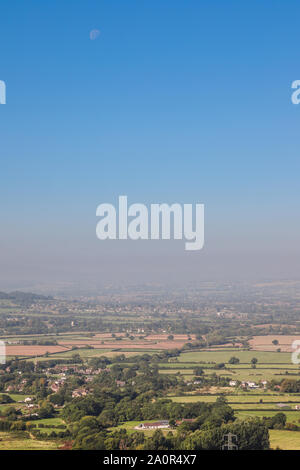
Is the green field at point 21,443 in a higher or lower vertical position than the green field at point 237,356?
lower

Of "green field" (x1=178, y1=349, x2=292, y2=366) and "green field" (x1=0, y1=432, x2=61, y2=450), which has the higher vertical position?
"green field" (x1=178, y1=349, x2=292, y2=366)

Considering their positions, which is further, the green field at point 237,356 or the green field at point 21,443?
the green field at point 237,356

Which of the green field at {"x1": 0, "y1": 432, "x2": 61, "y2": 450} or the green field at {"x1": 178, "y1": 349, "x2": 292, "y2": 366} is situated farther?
the green field at {"x1": 178, "y1": 349, "x2": 292, "y2": 366}

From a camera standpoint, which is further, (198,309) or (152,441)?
(198,309)

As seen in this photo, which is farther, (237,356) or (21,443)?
(237,356)

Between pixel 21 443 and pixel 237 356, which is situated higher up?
pixel 237 356

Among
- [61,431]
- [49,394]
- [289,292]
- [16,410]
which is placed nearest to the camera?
[61,431]

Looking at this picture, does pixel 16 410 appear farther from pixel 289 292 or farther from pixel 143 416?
pixel 289 292
